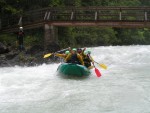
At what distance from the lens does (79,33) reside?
3094cm

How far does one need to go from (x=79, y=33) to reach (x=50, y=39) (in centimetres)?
923

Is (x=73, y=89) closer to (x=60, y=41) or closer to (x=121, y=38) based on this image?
(x=60, y=41)

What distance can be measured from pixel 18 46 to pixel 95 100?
34.8ft

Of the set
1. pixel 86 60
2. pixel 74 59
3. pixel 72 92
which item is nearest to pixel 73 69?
pixel 74 59

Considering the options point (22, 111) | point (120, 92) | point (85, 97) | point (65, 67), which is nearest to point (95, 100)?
point (85, 97)

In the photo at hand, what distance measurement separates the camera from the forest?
23234 mm

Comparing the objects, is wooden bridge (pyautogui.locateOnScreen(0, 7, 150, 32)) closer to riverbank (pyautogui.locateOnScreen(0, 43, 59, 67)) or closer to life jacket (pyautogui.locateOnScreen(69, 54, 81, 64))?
riverbank (pyautogui.locateOnScreen(0, 43, 59, 67))

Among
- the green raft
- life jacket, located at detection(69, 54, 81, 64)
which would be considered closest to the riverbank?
the green raft

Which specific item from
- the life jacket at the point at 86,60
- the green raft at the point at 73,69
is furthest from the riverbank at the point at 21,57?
the green raft at the point at 73,69

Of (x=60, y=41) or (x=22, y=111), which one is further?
(x=60, y=41)

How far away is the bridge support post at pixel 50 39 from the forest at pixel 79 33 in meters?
1.36

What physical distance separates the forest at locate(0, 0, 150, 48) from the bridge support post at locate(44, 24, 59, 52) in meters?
1.36

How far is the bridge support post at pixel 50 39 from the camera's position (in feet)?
70.8

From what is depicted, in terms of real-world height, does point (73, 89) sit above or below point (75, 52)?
below
